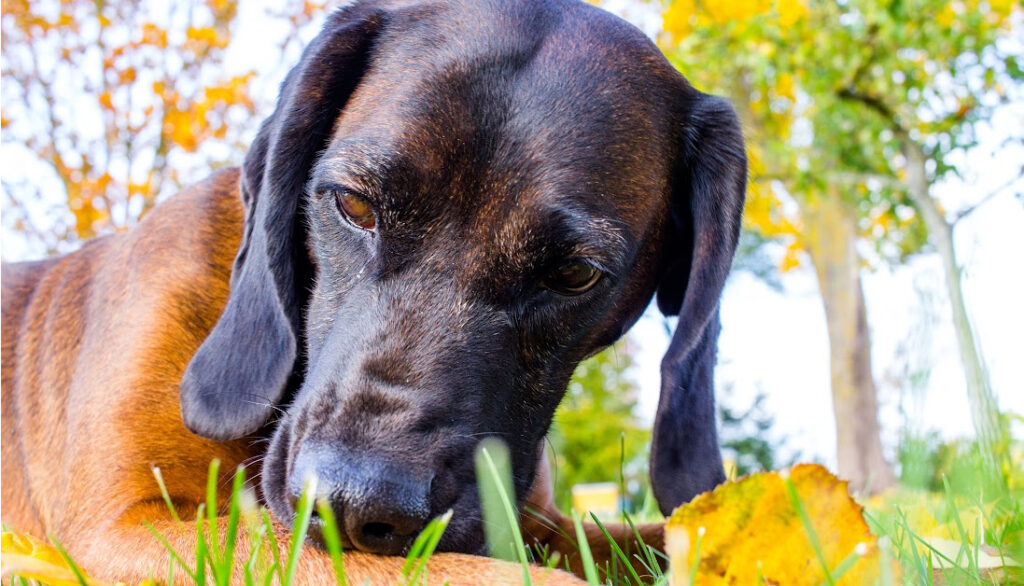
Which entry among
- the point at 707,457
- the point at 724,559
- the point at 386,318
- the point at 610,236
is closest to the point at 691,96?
the point at 610,236

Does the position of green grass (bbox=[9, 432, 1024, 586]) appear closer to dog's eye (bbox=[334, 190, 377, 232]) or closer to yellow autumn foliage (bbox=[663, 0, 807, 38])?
dog's eye (bbox=[334, 190, 377, 232])

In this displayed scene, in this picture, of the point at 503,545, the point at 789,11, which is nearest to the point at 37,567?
the point at 503,545

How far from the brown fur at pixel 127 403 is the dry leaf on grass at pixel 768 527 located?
284 mm

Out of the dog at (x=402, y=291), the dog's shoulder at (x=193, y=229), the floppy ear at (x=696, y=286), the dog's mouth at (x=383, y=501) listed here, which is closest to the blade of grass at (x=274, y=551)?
the dog's mouth at (x=383, y=501)

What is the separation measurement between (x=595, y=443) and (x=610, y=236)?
14.9 meters

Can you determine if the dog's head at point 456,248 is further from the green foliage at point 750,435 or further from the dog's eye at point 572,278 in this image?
the green foliage at point 750,435

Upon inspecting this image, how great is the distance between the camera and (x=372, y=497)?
6.06 ft

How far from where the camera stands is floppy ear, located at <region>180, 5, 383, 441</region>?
2.67m

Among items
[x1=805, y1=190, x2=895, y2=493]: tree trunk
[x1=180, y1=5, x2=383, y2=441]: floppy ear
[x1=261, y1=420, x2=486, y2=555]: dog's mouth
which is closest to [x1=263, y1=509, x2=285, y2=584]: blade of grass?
[x1=261, y1=420, x2=486, y2=555]: dog's mouth

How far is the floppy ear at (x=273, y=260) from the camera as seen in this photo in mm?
2668

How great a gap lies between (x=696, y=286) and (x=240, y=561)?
159 cm

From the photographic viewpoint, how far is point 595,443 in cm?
1708

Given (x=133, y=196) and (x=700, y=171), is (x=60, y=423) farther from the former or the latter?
(x=133, y=196)

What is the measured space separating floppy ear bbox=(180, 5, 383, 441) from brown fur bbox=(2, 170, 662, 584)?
0.52 ft
